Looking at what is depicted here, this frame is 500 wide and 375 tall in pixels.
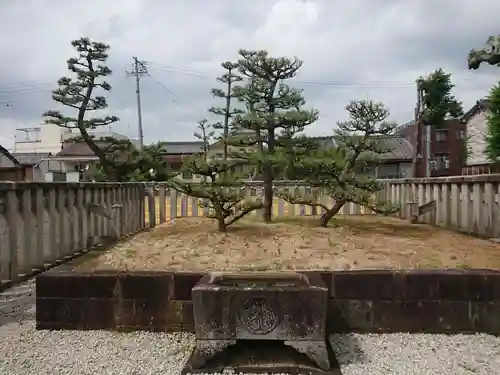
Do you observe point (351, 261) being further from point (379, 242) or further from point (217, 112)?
point (217, 112)

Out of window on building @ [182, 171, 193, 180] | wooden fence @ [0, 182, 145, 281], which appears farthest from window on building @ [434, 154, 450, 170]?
wooden fence @ [0, 182, 145, 281]

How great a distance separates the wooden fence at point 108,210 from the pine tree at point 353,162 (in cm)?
99

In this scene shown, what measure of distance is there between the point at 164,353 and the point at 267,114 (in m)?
3.81

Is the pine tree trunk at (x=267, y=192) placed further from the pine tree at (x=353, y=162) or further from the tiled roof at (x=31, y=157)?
the tiled roof at (x=31, y=157)

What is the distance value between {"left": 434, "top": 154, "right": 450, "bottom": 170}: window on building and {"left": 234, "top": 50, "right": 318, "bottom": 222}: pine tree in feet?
67.3

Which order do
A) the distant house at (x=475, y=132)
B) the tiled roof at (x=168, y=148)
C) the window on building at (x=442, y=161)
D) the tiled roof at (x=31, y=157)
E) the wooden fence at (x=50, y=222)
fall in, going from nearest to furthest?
the wooden fence at (x=50, y=222), the distant house at (x=475, y=132), the tiled roof at (x=168, y=148), the window on building at (x=442, y=161), the tiled roof at (x=31, y=157)

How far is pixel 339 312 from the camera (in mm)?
2725

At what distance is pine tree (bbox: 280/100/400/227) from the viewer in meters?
5.46

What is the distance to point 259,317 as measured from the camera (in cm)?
226

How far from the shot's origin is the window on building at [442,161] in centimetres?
2439

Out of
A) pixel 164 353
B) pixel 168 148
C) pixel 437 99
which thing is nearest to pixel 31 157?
pixel 168 148

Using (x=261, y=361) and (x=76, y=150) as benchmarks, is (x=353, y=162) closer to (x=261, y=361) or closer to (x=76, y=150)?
(x=261, y=361)

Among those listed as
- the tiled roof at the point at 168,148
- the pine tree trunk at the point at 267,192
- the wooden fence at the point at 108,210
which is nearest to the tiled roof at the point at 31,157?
the tiled roof at the point at 168,148

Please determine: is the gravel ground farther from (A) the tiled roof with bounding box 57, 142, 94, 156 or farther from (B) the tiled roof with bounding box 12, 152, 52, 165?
(B) the tiled roof with bounding box 12, 152, 52, 165
